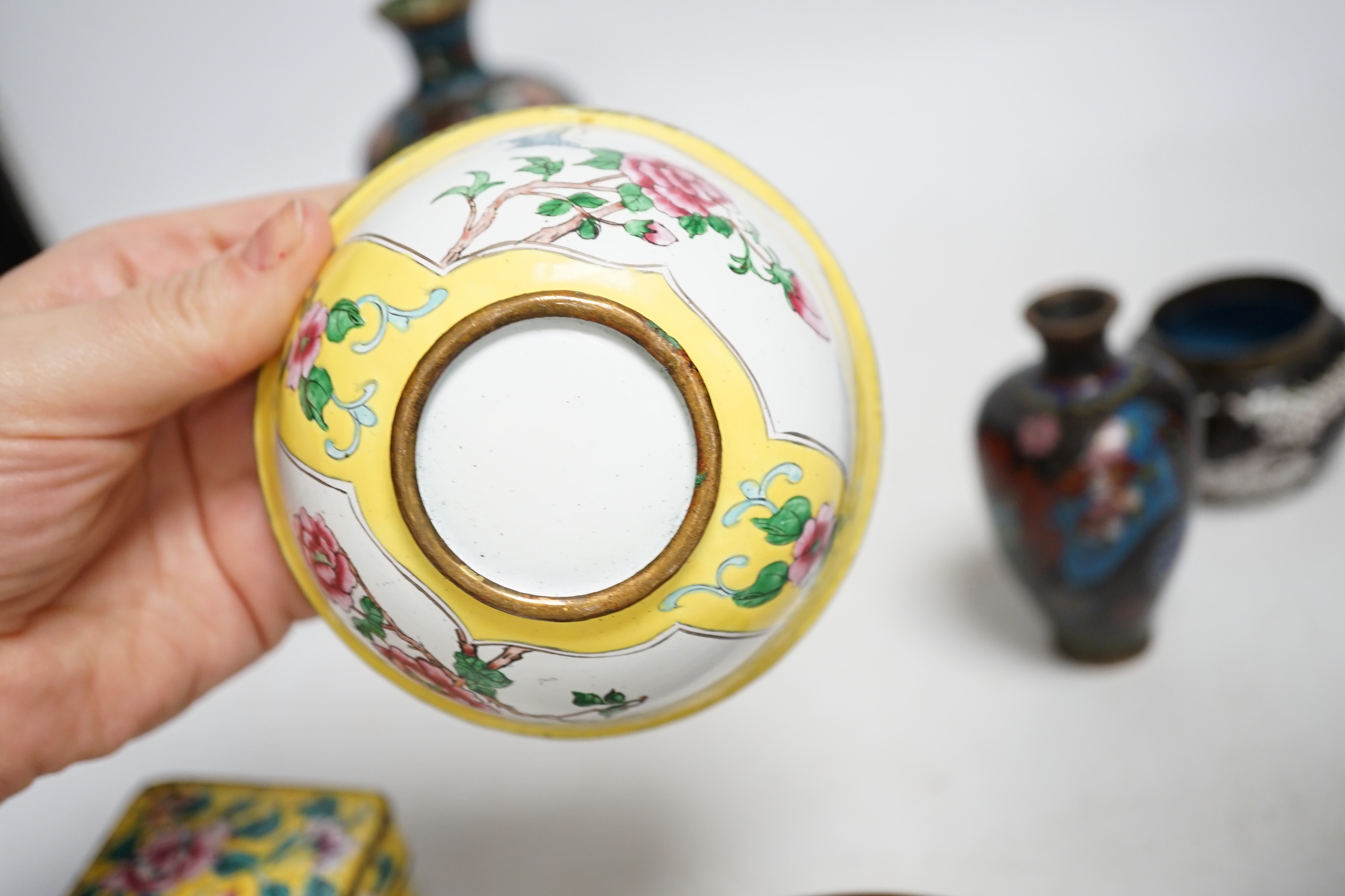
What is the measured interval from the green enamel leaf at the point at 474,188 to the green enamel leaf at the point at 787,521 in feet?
1.02

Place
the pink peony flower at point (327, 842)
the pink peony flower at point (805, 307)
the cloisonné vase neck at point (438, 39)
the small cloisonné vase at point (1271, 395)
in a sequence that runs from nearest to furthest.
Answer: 1. the pink peony flower at point (805, 307)
2. the pink peony flower at point (327, 842)
3. the small cloisonné vase at point (1271, 395)
4. the cloisonné vase neck at point (438, 39)

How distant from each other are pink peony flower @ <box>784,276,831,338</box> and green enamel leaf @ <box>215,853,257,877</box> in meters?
0.78

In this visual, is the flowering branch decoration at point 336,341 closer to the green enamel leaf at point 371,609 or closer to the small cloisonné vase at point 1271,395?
the green enamel leaf at point 371,609

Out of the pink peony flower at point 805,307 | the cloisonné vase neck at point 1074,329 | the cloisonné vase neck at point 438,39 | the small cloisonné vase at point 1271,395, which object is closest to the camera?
the pink peony flower at point 805,307

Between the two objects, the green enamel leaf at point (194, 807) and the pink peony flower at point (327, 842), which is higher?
the green enamel leaf at point (194, 807)

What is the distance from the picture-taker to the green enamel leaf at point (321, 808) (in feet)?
3.99

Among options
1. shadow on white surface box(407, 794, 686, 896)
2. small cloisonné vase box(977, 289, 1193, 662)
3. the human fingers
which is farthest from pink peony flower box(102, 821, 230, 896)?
small cloisonné vase box(977, 289, 1193, 662)

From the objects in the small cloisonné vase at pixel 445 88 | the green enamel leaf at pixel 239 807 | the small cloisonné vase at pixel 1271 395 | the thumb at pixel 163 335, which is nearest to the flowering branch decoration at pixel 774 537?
the thumb at pixel 163 335

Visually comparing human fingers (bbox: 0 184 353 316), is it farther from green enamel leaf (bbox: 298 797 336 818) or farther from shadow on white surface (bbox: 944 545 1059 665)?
shadow on white surface (bbox: 944 545 1059 665)

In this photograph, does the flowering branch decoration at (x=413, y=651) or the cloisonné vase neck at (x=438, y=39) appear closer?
the flowering branch decoration at (x=413, y=651)

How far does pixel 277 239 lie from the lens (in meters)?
0.96

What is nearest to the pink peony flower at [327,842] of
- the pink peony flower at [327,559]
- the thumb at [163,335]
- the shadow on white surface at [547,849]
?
the shadow on white surface at [547,849]

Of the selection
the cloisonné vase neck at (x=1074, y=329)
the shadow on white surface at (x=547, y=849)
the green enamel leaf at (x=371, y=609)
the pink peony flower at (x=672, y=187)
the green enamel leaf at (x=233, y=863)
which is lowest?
the shadow on white surface at (x=547, y=849)

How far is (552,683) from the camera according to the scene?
0.88 metres
